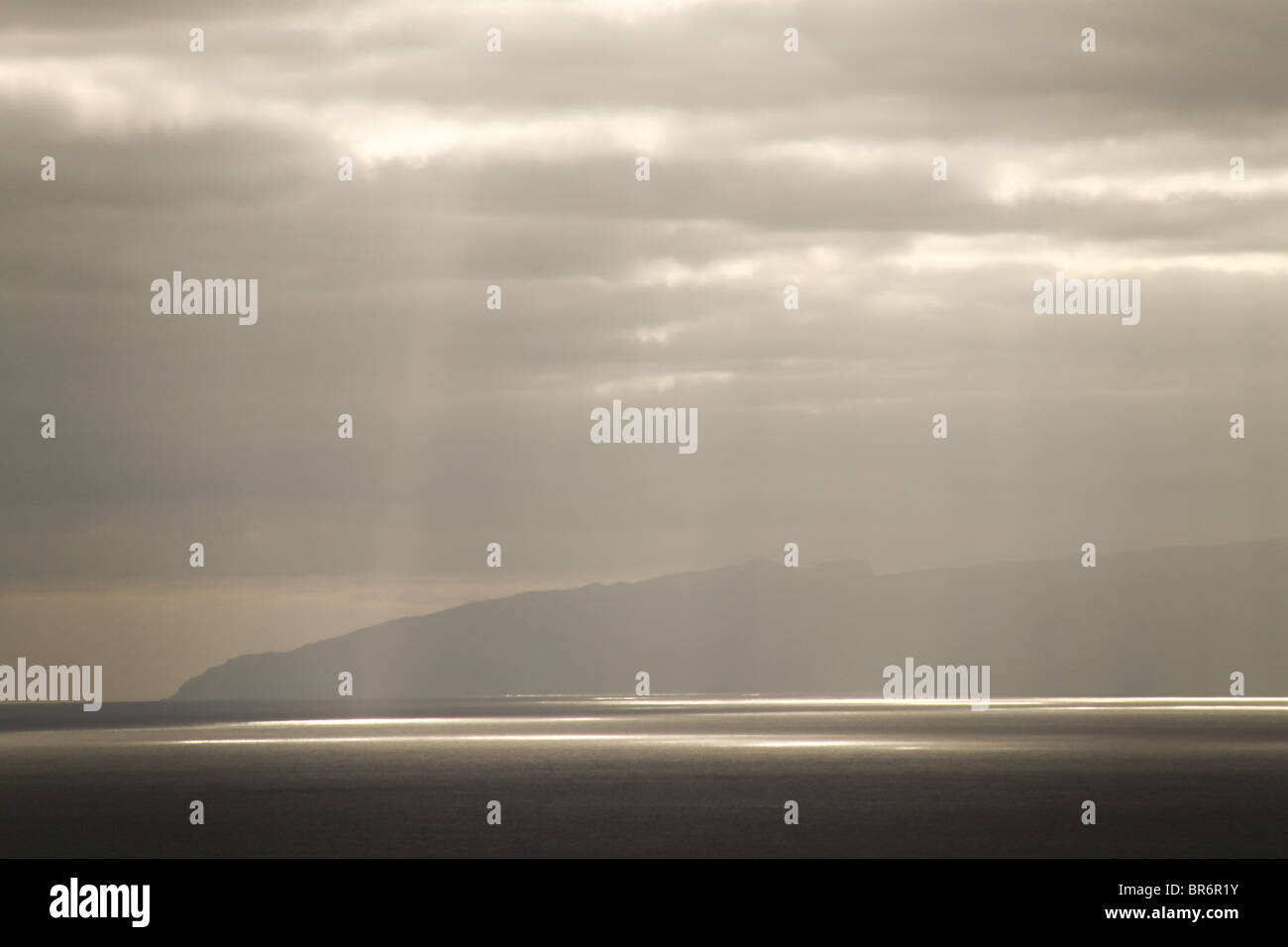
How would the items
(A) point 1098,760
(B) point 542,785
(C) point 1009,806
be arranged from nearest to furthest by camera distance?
1. (C) point 1009,806
2. (B) point 542,785
3. (A) point 1098,760

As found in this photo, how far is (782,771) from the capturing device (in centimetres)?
17550

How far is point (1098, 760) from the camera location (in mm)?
194750
